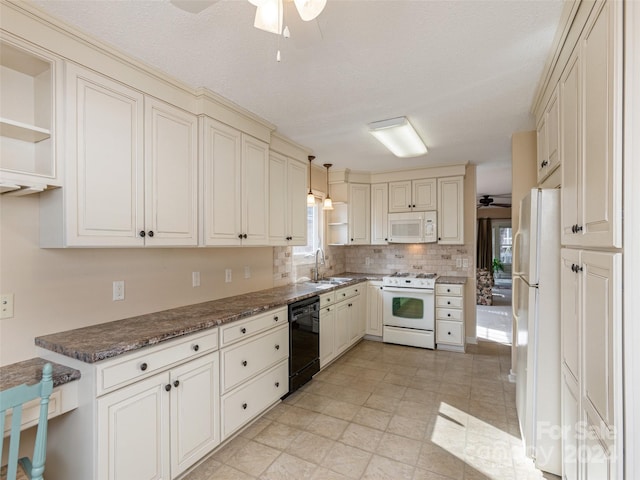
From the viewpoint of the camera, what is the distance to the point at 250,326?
2.43 m

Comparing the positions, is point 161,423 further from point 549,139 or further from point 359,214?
point 359,214

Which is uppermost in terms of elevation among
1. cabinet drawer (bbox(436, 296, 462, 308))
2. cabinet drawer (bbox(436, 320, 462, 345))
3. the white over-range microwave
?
the white over-range microwave

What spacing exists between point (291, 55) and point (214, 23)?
0.45 metres

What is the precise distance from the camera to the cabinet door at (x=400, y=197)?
474cm

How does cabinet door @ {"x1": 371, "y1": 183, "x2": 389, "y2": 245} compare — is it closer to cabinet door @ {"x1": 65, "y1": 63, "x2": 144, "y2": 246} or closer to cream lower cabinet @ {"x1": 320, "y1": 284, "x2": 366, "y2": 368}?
cream lower cabinet @ {"x1": 320, "y1": 284, "x2": 366, "y2": 368}

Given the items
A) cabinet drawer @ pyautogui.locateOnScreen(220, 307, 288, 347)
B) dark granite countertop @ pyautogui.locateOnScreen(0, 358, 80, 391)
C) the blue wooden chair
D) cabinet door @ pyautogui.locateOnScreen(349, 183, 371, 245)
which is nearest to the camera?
the blue wooden chair

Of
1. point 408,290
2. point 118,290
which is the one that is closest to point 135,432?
point 118,290

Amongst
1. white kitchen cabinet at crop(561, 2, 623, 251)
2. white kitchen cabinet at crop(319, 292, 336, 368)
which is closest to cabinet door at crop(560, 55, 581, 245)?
white kitchen cabinet at crop(561, 2, 623, 251)

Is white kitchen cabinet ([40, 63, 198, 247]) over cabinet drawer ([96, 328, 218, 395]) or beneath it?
over

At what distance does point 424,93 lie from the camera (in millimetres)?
2361

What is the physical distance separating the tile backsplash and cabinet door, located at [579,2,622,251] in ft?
10.1

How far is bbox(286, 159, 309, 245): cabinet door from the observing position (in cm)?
344

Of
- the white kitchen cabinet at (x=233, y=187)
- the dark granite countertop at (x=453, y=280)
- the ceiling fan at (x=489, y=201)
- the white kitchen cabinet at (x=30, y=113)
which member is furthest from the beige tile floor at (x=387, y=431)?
the ceiling fan at (x=489, y=201)

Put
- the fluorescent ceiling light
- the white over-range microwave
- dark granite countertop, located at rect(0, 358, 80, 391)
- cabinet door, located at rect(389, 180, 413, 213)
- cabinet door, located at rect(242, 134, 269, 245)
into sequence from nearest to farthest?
1. dark granite countertop, located at rect(0, 358, 80, 391)
2. cabinet door, located at rect(242, 134, 269, 245)
3. the fluorescent ceiling light
4. the white over-range microwave
5. cabinet door, located at rect(389, 180, 413, 213)
